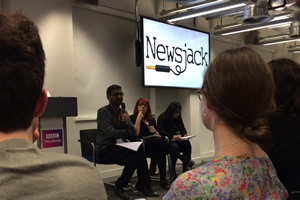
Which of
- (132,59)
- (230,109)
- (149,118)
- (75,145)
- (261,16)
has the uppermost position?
(261,16)

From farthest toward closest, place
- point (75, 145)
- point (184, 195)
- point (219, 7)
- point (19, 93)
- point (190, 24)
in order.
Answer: point (190, 24), point (219, 7), point (75, 145), point (184, 195), point (19, 93)

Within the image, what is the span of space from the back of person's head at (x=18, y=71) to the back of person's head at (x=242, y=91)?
508 mm

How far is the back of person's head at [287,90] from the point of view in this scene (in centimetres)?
129

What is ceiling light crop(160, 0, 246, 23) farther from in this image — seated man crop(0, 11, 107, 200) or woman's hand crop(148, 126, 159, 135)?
seated man crop(0, 11, 107, 200)

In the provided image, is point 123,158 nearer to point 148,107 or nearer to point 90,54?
point 148,107

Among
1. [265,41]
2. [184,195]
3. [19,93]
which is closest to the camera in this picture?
[19,93]

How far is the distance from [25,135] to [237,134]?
599 mm

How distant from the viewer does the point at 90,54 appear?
4.36 m

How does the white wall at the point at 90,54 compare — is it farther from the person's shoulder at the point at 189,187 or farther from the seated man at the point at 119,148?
the person's shoulder at the point at 189,187

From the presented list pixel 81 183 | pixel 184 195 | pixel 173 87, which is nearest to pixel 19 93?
pixel 81 183

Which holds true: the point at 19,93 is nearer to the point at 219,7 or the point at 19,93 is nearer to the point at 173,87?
the point at 219,7

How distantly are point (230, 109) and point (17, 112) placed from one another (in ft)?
1.91

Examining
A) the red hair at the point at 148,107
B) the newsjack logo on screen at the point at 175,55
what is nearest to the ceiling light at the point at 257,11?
the newsjack logo on screen at the point at 175,55

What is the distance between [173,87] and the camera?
16.8ft
